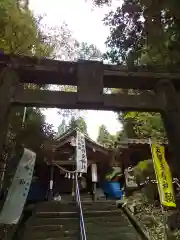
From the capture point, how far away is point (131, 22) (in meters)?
8.30

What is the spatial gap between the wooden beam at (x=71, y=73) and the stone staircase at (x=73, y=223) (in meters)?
5.60

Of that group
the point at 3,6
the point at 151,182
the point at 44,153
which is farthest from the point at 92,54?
the point at 3,6

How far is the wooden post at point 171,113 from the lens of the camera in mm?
4078

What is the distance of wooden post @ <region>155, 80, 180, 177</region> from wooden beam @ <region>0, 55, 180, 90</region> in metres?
0.19

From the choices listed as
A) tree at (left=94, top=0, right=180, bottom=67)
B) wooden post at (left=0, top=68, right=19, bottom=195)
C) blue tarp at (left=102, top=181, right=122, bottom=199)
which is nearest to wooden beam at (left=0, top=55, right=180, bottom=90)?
wooden post at (left=0, top=68, right=19, bottom=195)

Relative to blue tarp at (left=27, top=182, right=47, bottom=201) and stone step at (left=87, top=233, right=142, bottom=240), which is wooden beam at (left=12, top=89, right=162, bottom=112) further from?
blue tarp at (left=27, top=182, right=47, bottom=201)

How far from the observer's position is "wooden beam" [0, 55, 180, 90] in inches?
181

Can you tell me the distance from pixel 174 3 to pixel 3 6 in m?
4.65

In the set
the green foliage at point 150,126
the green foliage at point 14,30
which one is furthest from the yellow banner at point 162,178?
the green foliage at point 150,126

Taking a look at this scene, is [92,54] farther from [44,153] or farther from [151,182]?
[151,182]

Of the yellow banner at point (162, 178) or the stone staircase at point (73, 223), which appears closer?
the yellow banner at point (162, 178)

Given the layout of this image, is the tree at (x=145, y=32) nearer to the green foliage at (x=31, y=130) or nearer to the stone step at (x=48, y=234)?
the green foliage at (x=31, y=130)

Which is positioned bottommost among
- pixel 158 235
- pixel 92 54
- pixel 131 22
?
pixel 158 235

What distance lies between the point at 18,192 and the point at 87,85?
4533 mm
